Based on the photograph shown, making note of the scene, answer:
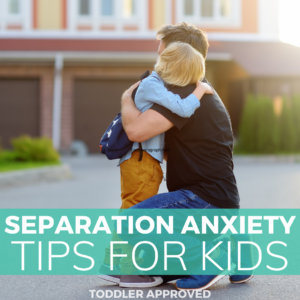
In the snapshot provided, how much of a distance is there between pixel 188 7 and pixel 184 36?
19458mm

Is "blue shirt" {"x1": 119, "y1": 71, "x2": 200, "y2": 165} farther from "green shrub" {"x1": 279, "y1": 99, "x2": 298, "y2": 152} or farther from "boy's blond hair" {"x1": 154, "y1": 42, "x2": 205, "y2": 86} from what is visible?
"green shrub" {"x1": 279, "y1": 99, "x2": 298, "y2": 152}

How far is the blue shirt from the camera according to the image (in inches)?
134

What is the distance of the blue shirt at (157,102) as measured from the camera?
3414mm

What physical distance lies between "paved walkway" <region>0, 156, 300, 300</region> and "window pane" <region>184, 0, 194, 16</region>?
7.50 meters

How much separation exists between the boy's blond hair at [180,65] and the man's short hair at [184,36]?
3.4 inches

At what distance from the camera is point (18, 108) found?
20.9 meters

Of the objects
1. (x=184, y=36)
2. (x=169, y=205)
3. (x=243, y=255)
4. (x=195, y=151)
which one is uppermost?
(x=184, y=36)

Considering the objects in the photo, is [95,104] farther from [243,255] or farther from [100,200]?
[243,255]

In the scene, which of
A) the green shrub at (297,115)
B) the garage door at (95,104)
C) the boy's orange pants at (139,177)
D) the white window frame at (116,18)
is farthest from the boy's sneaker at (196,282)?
the white window frame at (116,18)

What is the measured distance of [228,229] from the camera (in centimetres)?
366

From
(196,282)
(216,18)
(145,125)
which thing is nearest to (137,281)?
(196,282)

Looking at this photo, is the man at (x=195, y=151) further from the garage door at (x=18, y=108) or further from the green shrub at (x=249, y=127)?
the garage door at (x=18, y=108)

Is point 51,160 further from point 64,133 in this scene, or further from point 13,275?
point 13,275

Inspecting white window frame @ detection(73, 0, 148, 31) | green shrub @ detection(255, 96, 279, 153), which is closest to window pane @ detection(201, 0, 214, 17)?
white window frame @ detection(73, 0, 148, 31)
